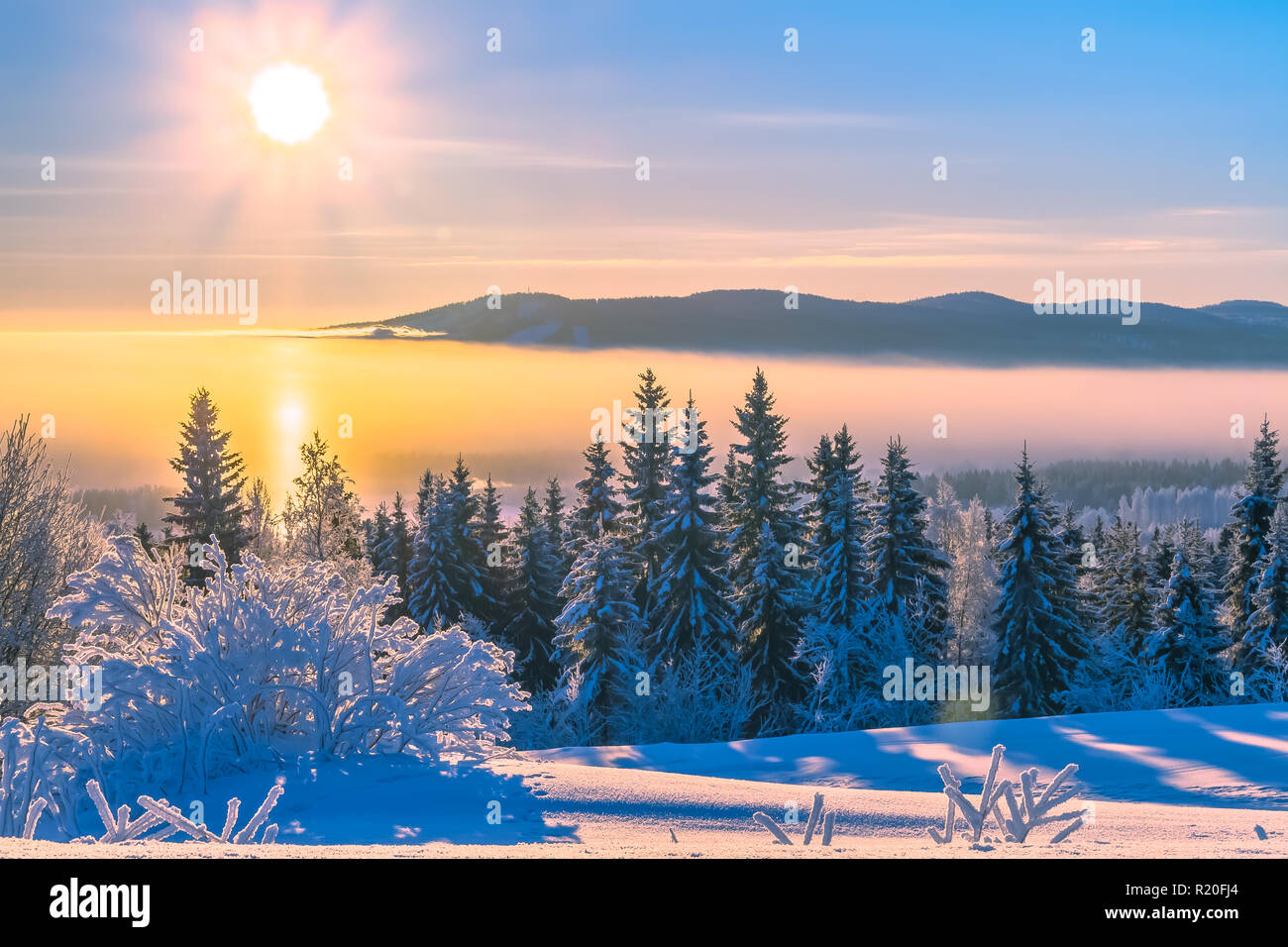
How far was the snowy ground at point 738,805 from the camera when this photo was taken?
5.10 m

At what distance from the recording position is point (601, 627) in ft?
112

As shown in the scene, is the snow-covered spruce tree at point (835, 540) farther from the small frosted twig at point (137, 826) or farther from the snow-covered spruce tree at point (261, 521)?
the small frosted twig at point (137, 826)

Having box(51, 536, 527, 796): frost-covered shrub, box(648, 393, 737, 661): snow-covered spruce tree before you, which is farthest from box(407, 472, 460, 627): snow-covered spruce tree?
box(51, 536, 527, 796): frost-covered shrub

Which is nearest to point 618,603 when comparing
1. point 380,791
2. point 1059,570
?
point 1059,570

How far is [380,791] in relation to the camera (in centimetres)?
721

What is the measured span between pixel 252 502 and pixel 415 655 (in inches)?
1919

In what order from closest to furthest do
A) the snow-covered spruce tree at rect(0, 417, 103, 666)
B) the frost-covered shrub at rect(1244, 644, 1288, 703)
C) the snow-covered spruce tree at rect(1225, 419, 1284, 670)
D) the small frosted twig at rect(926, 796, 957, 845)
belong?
1. the small frosted twig at rect(926, 796, 957, 845)
2. the snow-covered spruce tree at rect(0, 417, 103, 666)
3. the frost-covered shrub at rect(1244, 644, 1288, 703)
4. the snow-covered spruce tree at rect(1225, 419, 1284, 670)

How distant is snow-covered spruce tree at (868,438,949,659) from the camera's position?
114ft

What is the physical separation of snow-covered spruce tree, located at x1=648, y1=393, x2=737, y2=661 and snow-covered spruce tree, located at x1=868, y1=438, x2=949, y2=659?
5.05m

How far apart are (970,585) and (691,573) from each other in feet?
93.7

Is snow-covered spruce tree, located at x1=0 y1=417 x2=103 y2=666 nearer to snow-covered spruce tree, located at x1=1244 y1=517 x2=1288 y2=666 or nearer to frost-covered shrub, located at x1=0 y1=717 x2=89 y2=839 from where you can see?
frost-covered shrub, located at x1=0 y1=717 x2=89 y2=839

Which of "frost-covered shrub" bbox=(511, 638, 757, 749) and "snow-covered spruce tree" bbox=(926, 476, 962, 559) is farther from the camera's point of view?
"snow-covered spruce tree" bbox=(926, 476, 962, 559)

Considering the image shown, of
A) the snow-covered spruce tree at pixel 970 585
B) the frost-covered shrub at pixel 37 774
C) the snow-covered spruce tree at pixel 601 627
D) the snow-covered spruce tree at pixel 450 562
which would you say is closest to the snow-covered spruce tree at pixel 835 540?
the snow-covered spruce tree at pixel 601 627
